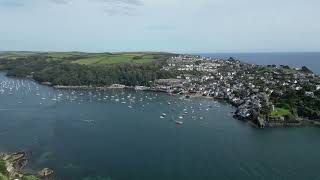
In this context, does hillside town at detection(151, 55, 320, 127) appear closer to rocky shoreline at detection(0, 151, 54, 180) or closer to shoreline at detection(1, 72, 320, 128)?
shoreline at detection(1, 72, 320, 128)

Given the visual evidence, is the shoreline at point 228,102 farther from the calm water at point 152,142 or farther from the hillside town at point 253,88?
the calm water at point 152,142

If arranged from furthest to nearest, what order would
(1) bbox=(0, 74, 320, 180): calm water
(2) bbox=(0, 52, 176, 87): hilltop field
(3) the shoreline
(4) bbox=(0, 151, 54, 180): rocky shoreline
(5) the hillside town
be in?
(2) bbox=(0, 52, 176, 87): hilltop field < (5) the hillside town < (3) the shoreline < (1) bbox=(0, 74, 320, 180): calm water < (4) bbox=(0, 151, 54, 180): rocky shoreline

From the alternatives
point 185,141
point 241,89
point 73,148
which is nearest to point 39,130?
point 73,148

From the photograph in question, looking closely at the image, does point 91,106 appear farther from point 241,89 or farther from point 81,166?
point 81,166

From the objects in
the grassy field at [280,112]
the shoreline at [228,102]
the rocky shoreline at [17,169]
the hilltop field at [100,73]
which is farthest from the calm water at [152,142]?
the hilltop field at [100,73]

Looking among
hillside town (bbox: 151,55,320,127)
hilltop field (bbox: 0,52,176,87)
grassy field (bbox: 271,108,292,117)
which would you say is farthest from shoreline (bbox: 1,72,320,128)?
hilltop field (bbox: 0,52,176,87)
